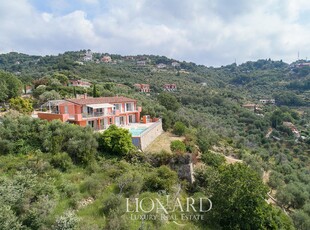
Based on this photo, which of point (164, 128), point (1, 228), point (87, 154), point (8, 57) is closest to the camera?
point (1, 228)

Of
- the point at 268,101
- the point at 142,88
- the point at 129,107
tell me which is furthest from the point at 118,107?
the point at 268,101

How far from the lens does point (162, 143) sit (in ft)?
87.1

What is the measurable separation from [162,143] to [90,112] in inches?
353

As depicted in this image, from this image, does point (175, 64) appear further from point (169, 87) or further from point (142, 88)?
point (142, 88)

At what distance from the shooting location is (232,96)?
3546 inches

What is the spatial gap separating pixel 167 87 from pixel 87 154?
70120 millimetres

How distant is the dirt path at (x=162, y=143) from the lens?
79.9ft

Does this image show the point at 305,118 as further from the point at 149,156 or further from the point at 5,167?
the point at 5,167

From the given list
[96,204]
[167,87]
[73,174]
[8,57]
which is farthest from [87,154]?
[8,57]

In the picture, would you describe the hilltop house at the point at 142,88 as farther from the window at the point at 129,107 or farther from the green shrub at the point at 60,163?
the green shrub at the point at 60,163

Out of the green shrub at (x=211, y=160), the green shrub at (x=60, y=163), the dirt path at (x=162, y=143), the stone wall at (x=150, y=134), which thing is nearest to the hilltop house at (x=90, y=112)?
the stone wall at (x=150, y=134)

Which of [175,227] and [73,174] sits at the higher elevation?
[73,174]

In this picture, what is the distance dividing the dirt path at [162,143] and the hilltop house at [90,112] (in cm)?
571

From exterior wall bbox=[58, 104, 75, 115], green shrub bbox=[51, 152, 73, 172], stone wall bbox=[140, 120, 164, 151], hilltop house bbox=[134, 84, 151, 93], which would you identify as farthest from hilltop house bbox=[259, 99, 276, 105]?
green shrub bbox=[51, 152, 73, 172]
